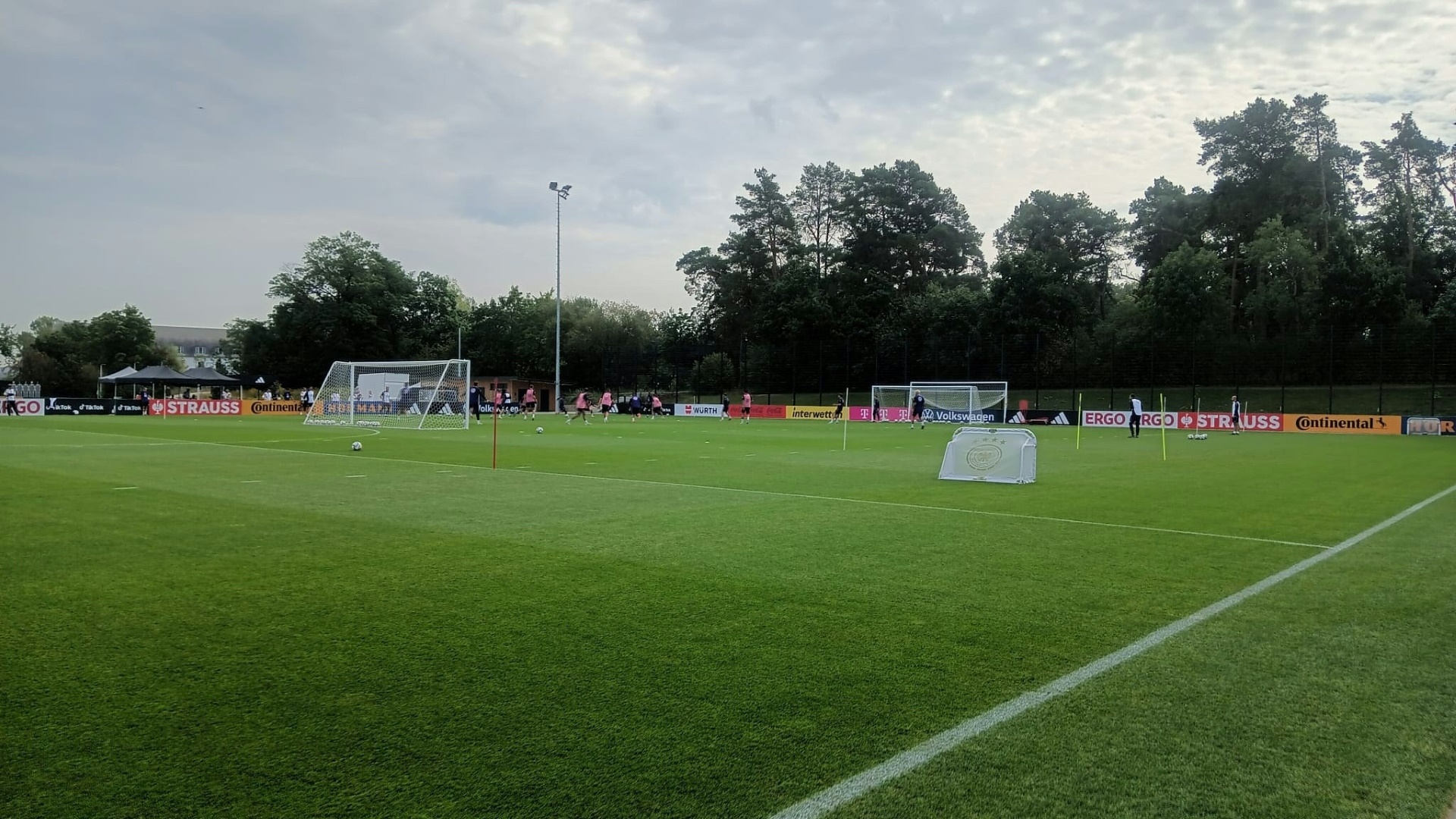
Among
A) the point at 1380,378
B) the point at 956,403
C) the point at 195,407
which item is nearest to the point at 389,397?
the point at 195,407

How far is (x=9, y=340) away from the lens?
11912 cm

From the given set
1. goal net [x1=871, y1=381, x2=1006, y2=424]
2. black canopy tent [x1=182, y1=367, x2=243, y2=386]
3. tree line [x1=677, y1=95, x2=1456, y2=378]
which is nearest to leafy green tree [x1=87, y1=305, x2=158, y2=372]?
black canopy tent [x1=182, y1=367, x2=243, y2=386]

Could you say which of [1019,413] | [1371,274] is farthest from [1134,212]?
[1019,413]

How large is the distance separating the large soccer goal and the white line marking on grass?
31.9 m

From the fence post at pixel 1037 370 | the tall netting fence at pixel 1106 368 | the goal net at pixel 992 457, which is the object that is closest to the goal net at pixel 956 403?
the tall netting fence at pixel 1106 368

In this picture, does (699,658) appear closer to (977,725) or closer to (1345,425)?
(977,725)

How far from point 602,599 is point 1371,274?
54489 millimetres

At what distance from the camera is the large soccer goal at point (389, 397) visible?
36031mm

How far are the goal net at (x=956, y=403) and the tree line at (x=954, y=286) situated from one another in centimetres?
316

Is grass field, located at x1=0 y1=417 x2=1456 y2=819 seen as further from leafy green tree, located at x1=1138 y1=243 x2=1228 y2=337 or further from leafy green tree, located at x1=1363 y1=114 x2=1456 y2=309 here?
leafy green tree, located at x1=1363 y1=114 x2=1456 y2=309

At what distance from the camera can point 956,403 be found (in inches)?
1869

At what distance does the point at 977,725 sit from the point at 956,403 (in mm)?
45292

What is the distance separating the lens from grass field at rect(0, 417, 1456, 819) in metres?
3.05

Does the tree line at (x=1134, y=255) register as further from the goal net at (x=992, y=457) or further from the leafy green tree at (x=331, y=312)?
the goal net at (x=992, y=457)
